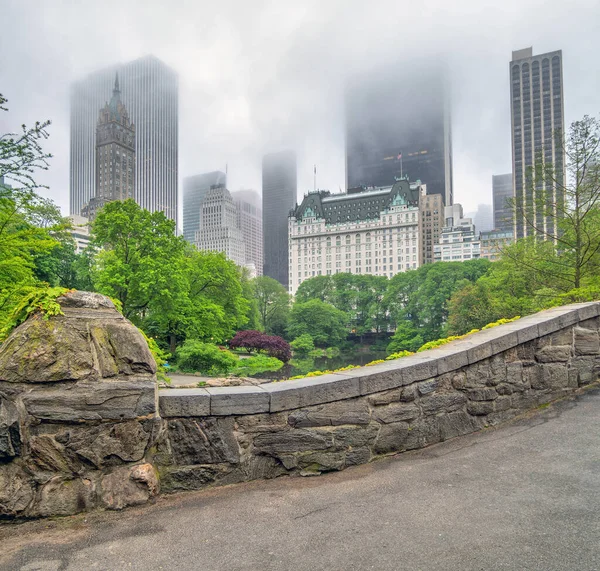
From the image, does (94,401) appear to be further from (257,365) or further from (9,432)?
(257,365)

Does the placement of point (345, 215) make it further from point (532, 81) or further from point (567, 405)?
point (567, 405)

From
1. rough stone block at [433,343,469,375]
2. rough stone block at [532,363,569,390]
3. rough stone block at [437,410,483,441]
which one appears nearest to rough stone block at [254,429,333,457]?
rough stone block at [437,410,483,441]

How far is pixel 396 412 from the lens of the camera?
4445 millimetres

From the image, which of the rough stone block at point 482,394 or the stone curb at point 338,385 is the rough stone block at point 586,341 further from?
the rough stone block at point 482,394

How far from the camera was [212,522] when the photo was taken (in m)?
3.29

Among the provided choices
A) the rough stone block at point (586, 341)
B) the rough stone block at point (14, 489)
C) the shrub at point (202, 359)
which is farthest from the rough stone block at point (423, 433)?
the shrub at point (202, 359)

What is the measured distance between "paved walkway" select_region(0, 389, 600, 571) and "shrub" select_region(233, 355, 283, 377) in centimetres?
3343

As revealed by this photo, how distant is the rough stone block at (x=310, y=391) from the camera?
4.01 m

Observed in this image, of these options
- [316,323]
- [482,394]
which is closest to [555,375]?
[482,394]

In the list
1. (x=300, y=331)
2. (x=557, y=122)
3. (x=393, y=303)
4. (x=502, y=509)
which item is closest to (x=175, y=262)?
(x=502, y=509)

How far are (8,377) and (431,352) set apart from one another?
4.22m

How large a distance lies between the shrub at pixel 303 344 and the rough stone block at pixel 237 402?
5677 centimetres

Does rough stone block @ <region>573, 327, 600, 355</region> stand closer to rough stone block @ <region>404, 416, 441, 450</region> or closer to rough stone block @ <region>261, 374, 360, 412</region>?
rough stone block @ <region>404, 416, 441, 450</region>

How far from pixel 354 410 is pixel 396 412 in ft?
1.58
